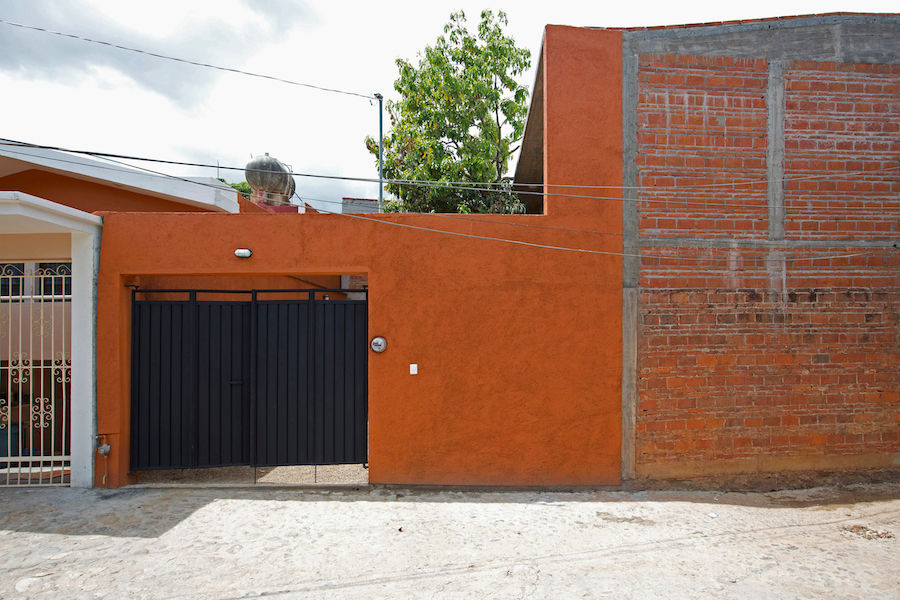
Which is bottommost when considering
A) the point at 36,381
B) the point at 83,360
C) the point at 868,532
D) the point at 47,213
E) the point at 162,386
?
the point at 868,532

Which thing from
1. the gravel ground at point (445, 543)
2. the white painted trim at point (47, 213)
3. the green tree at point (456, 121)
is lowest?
the gravel ground at point (445, 543)

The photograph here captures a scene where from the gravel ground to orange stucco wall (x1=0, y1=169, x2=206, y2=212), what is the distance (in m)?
4.51

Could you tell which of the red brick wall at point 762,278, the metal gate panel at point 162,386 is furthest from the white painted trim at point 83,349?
the red brick wall at point 762,278

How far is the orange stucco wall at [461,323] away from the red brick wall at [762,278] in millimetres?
656

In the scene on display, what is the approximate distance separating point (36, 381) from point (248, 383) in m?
4.49

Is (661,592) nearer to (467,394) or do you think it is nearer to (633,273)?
(467,394)

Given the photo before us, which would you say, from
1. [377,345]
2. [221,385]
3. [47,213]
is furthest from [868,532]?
[47,213]

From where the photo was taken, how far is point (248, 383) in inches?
230

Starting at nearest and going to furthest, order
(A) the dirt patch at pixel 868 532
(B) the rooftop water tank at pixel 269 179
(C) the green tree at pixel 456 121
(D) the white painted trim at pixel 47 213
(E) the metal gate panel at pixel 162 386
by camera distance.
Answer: (A) the dirt patch at pixel 868 532
(D) the white painted trim at pixel 47 213
(E) the metal gate panel at pixel 162 386
(B) the rooftop water tank at pixel 269 179
(C) the green tree at pixel 456 121

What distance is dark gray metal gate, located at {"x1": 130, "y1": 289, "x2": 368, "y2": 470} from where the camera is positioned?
5.78m

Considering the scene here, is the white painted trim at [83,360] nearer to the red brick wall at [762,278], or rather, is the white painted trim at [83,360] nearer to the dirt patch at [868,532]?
the red brick wall at [762,278]

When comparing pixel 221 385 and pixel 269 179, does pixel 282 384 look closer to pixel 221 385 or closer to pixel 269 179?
pixel 221 385

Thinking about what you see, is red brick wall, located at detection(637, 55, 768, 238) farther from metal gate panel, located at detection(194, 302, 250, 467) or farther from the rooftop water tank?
the rooftop water tank

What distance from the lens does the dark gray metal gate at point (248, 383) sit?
5.78 m
